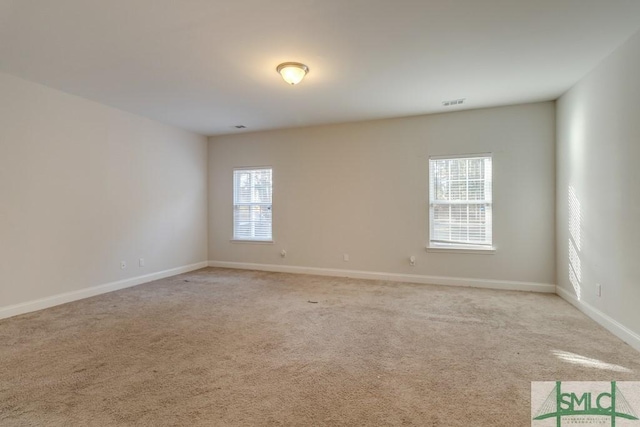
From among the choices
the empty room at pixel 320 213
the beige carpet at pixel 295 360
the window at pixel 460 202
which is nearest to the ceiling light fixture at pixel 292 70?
the empty room at pixel 320 213

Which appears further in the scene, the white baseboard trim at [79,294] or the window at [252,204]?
the window at [252,204]

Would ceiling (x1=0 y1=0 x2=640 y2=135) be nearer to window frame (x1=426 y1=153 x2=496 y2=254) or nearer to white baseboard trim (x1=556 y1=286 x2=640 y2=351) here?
window frame (x1=426 y1=153 x2=496 y2=254)

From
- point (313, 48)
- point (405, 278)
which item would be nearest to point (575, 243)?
point (405, 278)

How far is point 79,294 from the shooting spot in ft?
13.6

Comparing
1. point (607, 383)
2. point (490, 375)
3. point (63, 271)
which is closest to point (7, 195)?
point (63, 271)

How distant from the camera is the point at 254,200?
6.21 m

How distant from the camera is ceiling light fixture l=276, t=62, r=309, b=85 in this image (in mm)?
3232

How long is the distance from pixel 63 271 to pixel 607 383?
18.2ft

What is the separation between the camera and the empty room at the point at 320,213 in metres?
2.13

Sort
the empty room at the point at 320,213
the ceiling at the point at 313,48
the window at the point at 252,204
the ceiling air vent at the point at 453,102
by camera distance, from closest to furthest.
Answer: the empty room at the point at 320,213, the ceiling at the point at 313,48, the ceiling air vent at the point at 453,102, the window at the point at 252,204

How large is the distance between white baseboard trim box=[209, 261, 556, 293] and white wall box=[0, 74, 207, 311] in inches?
56.7

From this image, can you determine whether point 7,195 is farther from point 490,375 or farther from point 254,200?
point 490,375

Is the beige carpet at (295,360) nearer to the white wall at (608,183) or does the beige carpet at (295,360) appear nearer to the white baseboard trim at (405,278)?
the white wall at (608,183)

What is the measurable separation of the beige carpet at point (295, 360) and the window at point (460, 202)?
1041 mm
